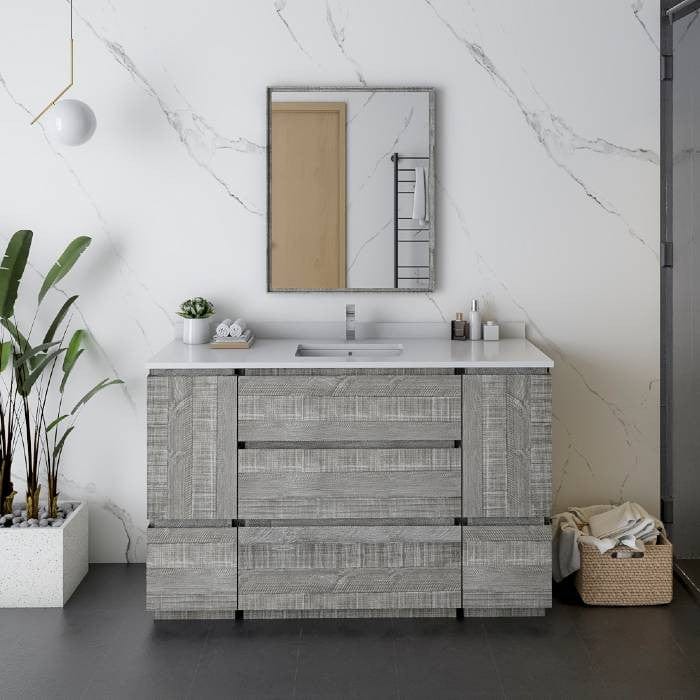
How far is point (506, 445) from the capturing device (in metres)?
3.10

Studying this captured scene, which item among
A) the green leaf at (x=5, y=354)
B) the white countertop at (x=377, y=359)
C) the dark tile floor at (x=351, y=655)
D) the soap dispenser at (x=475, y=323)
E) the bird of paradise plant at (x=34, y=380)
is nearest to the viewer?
the dark tile floor at (x=351, y=655)

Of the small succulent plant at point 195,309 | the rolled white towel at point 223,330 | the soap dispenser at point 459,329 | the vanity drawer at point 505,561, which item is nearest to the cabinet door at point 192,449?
the rolled white towel at point 223,330

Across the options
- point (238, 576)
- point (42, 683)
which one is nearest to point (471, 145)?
point (238, 576)

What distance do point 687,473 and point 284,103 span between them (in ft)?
6.55

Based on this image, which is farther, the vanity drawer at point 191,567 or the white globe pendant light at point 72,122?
the white globe pendant light at point 72,122

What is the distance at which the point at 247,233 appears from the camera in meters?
3.58

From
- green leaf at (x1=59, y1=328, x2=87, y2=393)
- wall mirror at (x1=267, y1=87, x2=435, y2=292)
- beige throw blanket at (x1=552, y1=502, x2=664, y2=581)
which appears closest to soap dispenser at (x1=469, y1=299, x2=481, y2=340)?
wall mirror at (x1=267, y1=87, x2=435, y2=292)

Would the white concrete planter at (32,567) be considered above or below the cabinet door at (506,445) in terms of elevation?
below

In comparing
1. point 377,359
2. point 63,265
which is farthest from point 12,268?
point 377,359

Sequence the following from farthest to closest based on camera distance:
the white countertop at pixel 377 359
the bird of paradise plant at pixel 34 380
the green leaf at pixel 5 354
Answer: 1. the bird of paradise plant at pixel 34 380
2. the green leaf at pixel 5 354
3. the white countertop at pixel 377 359

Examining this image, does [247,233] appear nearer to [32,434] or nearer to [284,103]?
[284,103]

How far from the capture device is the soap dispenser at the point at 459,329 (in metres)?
3.54

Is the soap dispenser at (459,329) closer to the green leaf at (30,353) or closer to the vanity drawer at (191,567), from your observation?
the vanity drawer at (191,567)

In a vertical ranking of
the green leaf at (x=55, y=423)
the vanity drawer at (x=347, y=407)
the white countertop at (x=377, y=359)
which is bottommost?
the green leaf at (x=55, y=423)
